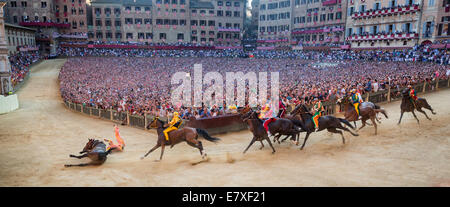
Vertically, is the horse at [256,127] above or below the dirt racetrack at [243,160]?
above

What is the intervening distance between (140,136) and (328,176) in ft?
28.2

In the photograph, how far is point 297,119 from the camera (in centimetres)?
1112

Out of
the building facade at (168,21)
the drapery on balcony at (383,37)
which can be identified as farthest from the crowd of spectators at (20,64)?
the drapery on balcony at (383,37)

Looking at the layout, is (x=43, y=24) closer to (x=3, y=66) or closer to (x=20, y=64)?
(x=20, y=64)

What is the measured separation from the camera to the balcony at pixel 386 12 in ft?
129

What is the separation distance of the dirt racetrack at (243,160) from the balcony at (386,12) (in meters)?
31.3

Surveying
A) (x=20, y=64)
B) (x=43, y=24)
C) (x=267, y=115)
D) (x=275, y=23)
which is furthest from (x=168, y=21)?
(x=267, y=115)

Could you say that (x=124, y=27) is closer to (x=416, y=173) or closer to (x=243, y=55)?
(x=243, y=55)

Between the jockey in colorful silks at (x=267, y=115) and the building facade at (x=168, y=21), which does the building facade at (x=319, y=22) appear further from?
the jockey in colorful silks at (x=267, y=115)

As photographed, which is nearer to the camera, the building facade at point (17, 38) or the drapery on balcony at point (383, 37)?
the drapery on balcony at point (383, 37)

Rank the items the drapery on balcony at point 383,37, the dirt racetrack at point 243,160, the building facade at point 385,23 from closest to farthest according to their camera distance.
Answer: the dirt racetrack at point 243,160 < the building facade at point 385,23 < the drapery on balcony at point 383,37

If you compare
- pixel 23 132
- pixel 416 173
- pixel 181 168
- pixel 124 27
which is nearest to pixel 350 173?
pixel 416 173

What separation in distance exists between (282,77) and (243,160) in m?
20.3

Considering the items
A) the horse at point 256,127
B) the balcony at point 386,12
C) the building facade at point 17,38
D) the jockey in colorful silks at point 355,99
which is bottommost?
the horse at point 256,127
